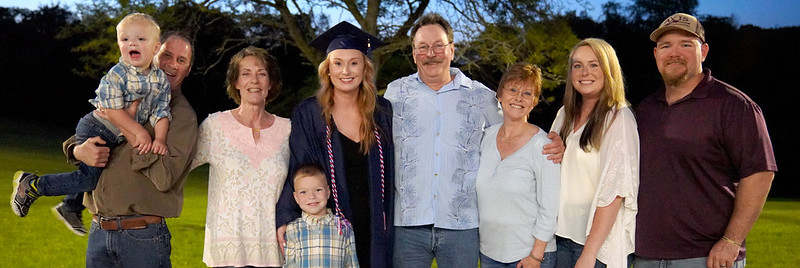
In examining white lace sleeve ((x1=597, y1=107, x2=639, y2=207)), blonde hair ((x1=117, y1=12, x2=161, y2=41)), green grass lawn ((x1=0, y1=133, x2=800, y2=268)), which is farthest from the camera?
green grass lawn ((x1=0, y1=133, x2=800, y2=268))

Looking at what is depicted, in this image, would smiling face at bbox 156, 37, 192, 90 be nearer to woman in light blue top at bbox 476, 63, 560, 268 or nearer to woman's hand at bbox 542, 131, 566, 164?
woman in light blue top at bbox 476, 63, 560, 268

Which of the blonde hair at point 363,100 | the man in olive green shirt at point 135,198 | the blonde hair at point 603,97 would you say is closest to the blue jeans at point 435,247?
the blonde hair at point 363,100

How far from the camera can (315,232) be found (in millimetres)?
3918

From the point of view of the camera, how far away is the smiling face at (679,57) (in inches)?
154

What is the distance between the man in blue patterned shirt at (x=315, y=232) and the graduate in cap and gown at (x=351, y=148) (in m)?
0.05

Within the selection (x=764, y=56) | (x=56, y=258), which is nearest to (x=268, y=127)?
(x=56, y=258)

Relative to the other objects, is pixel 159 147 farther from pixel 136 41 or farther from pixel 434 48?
pixel 434 48

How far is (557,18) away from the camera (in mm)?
12742

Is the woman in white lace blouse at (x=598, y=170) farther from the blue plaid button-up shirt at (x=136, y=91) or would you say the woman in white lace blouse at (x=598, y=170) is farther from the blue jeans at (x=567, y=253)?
the blue plaid button-up shirt at (x=136, y=91)

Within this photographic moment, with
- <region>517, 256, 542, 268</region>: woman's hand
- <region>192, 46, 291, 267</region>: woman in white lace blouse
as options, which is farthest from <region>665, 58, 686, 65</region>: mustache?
<region>192, 46, 291, 267</region>: woman in white lace blouse

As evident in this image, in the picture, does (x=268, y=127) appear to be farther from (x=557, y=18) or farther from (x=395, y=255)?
(x=557, y=18)

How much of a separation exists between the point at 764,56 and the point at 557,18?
1590 cm

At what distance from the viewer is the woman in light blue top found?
3795 mm

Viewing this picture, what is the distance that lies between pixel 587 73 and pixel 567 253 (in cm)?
95
